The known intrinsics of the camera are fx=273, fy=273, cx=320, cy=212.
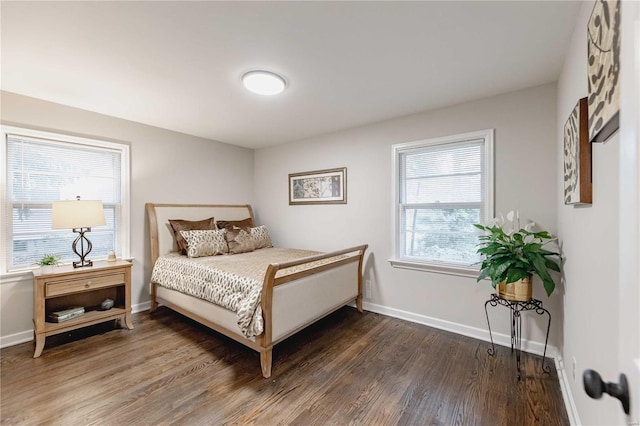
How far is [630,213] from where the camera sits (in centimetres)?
50

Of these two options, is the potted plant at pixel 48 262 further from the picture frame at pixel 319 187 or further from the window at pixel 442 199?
the window at pixel 442 199

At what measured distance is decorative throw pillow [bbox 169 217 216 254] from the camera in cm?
334

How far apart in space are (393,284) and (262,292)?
1692mm

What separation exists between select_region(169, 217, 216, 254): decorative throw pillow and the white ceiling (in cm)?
137

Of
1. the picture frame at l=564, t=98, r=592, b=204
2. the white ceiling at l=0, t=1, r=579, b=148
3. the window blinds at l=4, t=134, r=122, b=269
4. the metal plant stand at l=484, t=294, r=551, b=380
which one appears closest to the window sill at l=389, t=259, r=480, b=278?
the metal plant stand at l=484, t=294, r=551, b=380

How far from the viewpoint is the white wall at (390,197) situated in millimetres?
2322

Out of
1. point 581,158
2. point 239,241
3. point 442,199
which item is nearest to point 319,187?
point 239,241

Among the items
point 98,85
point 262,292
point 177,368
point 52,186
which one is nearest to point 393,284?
point 262,292

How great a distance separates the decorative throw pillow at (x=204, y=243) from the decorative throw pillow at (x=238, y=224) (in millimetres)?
400

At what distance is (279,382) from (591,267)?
1956 mm

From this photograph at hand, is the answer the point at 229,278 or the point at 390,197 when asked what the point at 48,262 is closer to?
the point at 229,278

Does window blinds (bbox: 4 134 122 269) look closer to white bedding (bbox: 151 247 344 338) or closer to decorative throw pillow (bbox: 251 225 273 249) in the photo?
white bedding (bbox: 151 247 344 338)

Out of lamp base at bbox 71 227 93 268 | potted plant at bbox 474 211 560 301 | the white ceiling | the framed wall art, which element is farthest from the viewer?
lamp base at bbox 71 227 93 268

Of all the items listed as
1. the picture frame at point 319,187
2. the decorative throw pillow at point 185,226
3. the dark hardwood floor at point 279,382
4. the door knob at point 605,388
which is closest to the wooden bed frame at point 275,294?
the decorative throw pillow at point 185,226
